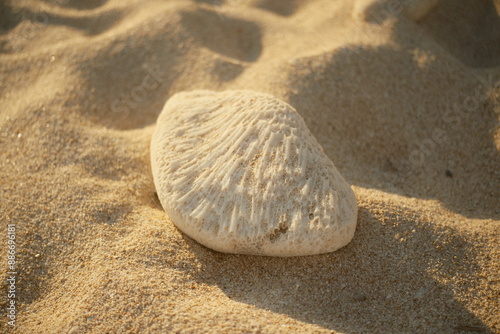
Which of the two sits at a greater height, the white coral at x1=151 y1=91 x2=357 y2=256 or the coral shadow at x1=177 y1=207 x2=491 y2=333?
the white coral at x1=151 y1=91 x2=357 y2=256

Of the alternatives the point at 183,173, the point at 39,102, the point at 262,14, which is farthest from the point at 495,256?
the point at 39,102

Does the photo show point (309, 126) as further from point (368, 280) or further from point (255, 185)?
point (368, 280)

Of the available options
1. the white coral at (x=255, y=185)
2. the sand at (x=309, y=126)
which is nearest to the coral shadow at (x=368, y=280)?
the sand at (x=309, y=126)

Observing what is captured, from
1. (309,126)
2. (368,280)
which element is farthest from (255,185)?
(309,126)

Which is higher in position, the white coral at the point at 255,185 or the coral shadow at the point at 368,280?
the white coral at the point at 255,185

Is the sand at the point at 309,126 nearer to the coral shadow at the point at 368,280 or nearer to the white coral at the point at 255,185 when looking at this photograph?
the coral shadow at the point at 368,280

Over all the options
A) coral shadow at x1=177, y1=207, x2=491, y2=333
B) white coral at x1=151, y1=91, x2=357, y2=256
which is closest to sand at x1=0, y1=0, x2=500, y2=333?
coral shadow at x1=177, y1=207, x2=491, y2=333

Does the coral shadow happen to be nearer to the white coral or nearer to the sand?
the sand

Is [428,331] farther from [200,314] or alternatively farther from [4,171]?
[4,171]
